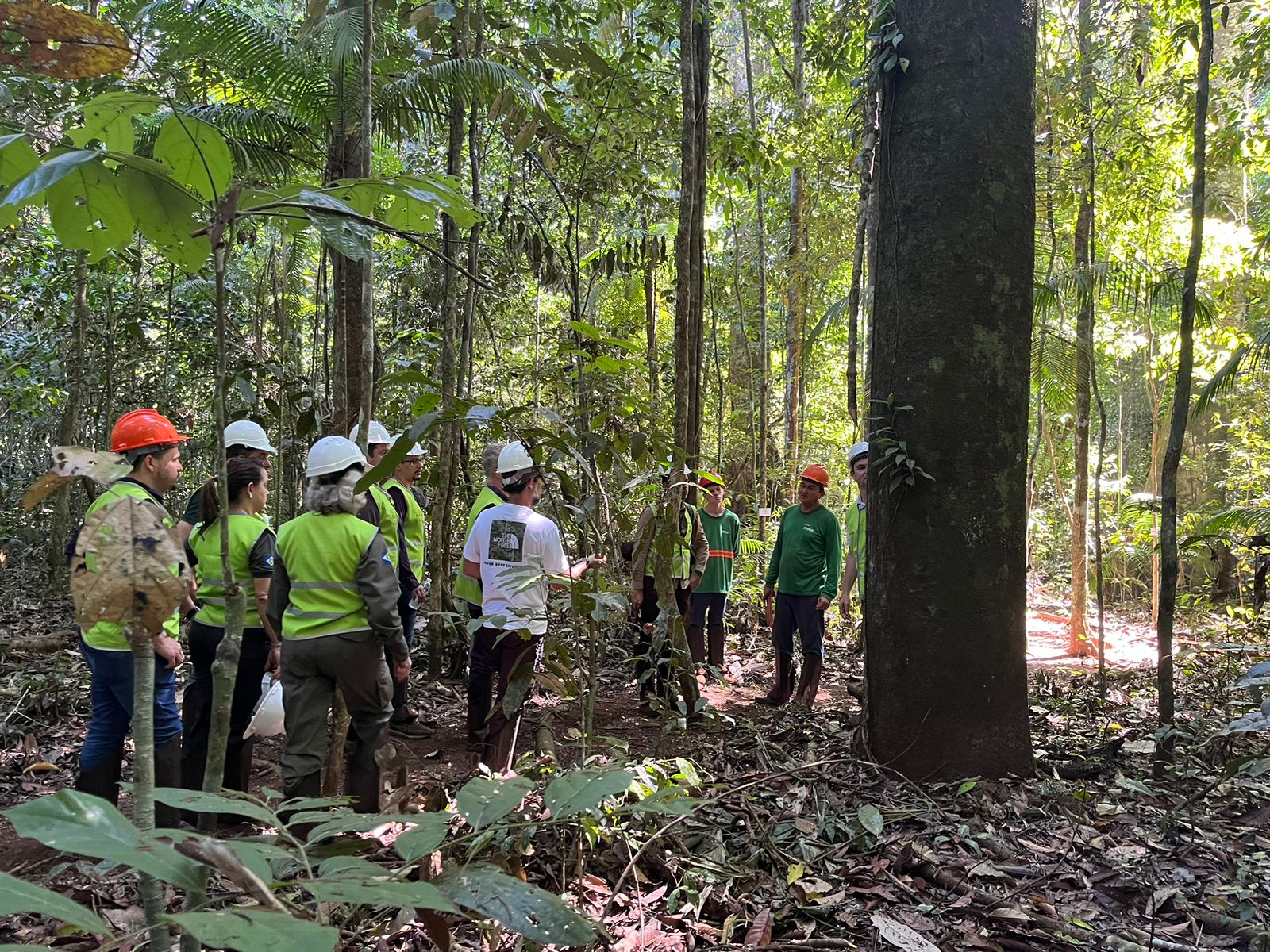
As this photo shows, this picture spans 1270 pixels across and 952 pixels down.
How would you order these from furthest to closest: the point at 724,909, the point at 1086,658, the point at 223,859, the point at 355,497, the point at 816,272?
1. the point at 816,272
2. the point at 1086,658
3. the point at 355,497
4. the point at 724,909
5. the point at 223,859

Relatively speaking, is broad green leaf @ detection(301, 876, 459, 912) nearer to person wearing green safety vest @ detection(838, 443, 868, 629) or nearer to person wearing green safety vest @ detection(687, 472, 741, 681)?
person wearing green safety vest @ detection(838, 443, 868, 629)

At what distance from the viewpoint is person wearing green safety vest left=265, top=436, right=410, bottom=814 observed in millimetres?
3717

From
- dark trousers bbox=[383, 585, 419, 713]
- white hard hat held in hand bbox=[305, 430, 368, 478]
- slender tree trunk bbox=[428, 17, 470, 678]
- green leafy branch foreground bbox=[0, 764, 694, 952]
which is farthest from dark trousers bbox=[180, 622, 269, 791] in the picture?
green leafy branch foreground bbox=[0, 764, 694, 952]

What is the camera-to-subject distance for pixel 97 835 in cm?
102

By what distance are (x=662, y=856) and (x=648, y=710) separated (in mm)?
2913

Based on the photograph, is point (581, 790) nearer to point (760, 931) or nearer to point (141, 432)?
point (760, 931)

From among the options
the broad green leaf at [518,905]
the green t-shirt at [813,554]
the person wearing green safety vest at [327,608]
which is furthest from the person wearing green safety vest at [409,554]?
the broad green leaf at [518,905]

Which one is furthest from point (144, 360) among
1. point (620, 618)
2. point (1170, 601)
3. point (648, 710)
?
point (1170, 601)

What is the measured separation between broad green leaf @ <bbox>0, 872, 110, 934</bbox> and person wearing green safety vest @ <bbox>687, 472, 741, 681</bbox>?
6138mm

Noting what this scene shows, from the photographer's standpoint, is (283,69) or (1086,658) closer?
(283,69)

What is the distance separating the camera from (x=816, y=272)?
40.1ft

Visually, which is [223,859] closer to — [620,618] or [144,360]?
[620,618]

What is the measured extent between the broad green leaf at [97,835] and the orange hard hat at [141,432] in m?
2.60

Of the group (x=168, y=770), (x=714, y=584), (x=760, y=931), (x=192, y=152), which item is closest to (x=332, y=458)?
(x=168, y=770)
